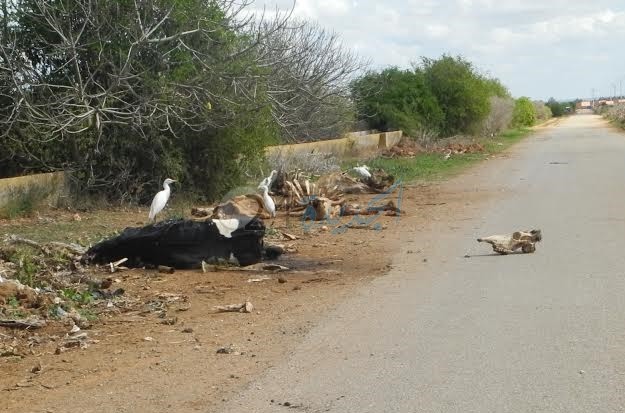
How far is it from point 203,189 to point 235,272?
785cm

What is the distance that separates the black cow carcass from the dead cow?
2952mm

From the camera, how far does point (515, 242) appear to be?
11094mm

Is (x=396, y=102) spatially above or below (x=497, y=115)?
above

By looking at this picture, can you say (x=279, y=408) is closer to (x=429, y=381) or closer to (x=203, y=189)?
(x=429, y=381)

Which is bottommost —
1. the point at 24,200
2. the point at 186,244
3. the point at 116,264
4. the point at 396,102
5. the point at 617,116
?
the point at 617,116

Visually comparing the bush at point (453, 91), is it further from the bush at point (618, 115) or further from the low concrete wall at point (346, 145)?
the bush at point (618, 115)

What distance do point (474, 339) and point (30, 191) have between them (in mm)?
10432

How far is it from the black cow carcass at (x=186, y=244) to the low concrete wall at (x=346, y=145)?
10.8 m

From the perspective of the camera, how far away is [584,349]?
6457mm

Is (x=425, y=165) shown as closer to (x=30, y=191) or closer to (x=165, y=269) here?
(x=30, y=191)

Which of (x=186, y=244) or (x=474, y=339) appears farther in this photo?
(x=186, y=244)

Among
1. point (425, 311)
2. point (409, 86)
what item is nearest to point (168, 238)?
point (425, 311)

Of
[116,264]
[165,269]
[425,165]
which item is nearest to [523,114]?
[425,165]

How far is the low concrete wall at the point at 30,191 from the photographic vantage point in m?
14.6
